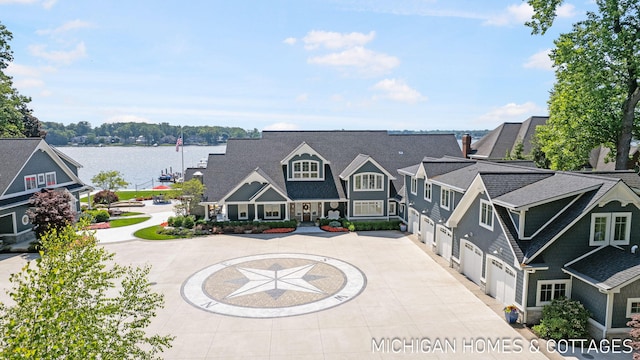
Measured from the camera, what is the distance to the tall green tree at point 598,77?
24.5 meters

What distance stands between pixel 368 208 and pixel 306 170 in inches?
282

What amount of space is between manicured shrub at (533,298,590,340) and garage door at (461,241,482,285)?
203 inches

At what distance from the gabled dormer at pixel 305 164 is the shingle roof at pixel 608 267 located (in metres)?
24.8

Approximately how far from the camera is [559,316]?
1717 centimetres

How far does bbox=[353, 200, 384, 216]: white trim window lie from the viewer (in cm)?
3828

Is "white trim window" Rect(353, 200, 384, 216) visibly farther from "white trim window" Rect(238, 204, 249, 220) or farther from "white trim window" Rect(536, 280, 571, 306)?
"white trim window" Rect(536, 280, 571, 306)

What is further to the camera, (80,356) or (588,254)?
(588,254)

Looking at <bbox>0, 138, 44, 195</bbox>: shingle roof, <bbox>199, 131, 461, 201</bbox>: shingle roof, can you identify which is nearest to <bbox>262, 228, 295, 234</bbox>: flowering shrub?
<bbox>199, 131, 461, 201</bbox>: shingle roof

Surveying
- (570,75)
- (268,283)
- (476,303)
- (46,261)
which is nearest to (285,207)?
(268,283)

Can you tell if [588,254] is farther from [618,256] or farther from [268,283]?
[268,283]

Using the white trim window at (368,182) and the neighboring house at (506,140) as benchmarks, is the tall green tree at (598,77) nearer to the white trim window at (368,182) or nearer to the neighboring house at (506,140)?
the white trim window at (368,182)

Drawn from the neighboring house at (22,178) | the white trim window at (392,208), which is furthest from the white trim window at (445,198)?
the neighboring house at (22,178)

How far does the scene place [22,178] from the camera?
32500mm

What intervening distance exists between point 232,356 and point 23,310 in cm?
976
